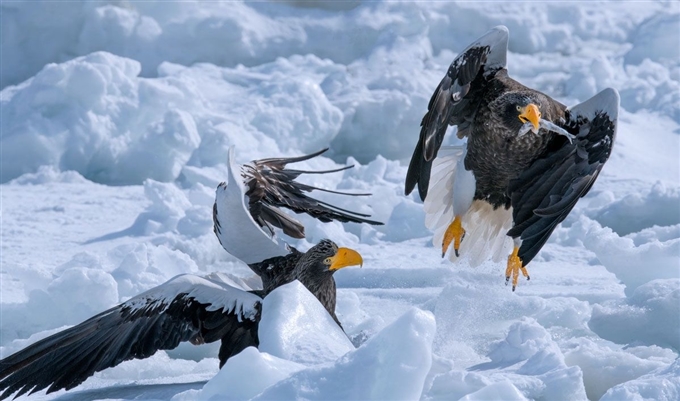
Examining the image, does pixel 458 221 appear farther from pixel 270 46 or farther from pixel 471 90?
pixel 270 46

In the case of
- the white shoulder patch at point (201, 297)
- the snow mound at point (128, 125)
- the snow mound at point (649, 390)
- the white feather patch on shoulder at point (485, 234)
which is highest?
the snow mound at point (649, 390)

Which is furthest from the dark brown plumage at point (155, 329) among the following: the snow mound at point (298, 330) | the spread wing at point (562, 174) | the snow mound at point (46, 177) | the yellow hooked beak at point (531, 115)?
the snow mound at point (46, 177)

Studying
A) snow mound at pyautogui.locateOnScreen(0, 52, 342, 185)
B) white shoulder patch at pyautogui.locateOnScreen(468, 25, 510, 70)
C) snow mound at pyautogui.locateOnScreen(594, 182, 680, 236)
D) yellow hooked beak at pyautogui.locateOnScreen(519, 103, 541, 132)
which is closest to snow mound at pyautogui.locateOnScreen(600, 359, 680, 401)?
yellow hooked beak at pyautogui.locateOnScreen(519, 103, 541, 132)

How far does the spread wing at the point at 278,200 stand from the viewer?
482cm

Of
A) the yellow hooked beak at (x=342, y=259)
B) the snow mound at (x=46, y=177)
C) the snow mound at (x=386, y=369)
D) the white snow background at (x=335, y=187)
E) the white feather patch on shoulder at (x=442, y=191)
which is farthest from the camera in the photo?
the snow mound at (x=46, y=177)

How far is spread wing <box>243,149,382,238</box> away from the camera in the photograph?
4824mm

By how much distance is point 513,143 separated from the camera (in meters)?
4.76

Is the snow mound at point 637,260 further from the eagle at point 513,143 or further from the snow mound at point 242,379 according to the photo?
the snow mound at point 242,379

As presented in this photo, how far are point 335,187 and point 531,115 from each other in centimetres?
315

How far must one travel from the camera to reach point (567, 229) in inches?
266

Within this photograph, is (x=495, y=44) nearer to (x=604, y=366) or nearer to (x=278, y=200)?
(x=278, y=200)

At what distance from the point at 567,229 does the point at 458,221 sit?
1.73 meters

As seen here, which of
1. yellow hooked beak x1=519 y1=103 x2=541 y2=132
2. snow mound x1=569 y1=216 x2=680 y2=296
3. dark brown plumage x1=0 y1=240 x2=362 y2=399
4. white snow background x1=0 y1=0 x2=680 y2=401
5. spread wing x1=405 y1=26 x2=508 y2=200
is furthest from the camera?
snow mound x1=569 y1=216 x2=680 y2=296

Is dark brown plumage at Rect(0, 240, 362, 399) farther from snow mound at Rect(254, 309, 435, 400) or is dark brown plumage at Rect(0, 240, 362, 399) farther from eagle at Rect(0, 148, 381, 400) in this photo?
snow mound at Rect(254, 309, 435, 400)
